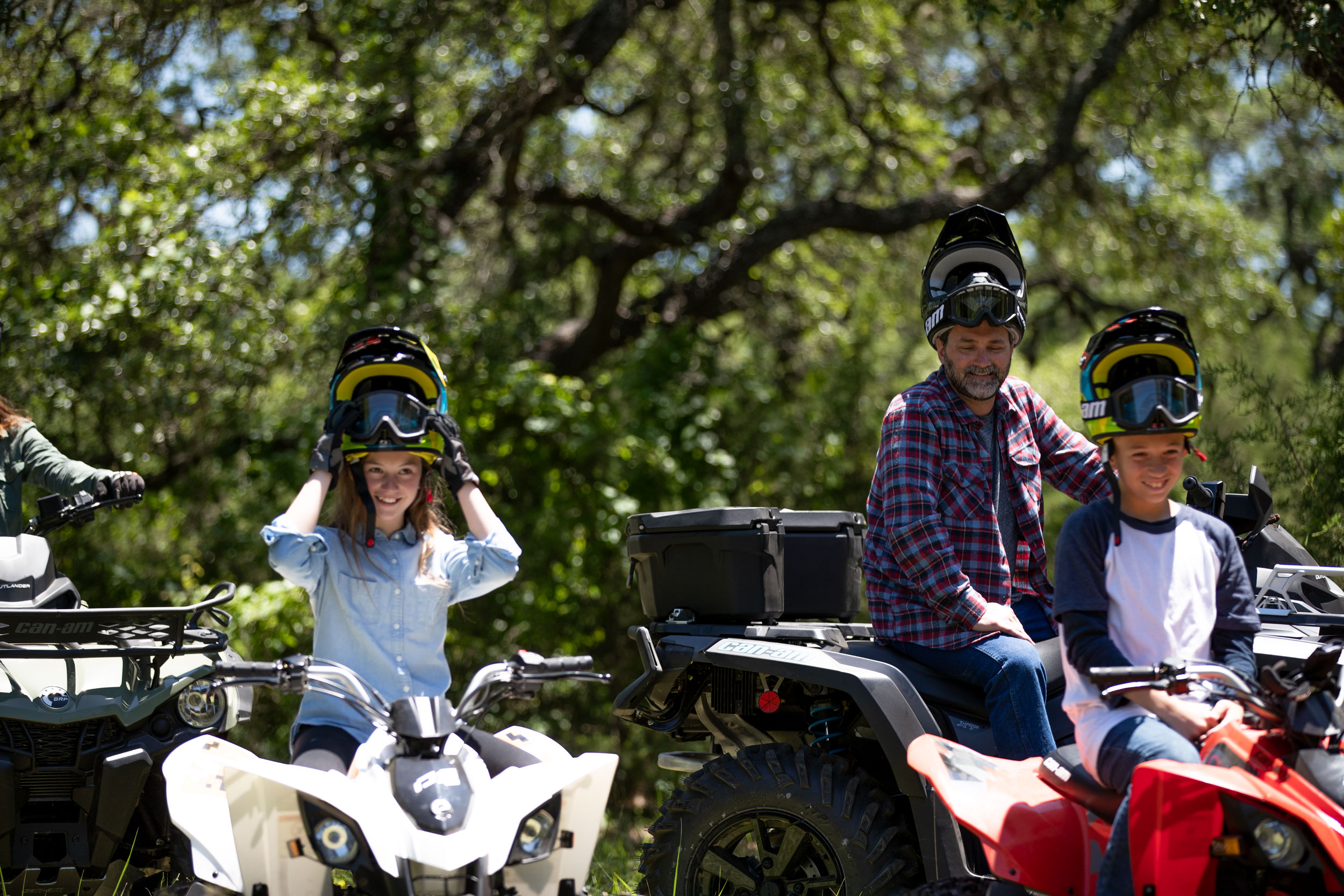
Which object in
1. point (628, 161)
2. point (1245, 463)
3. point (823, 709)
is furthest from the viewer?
point (628, 161)

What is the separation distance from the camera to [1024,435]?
3881 mm

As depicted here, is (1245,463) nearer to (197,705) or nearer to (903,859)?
(903,859)

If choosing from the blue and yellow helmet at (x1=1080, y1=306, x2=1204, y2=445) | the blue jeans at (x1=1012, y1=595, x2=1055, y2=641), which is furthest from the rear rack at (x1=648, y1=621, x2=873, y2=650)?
the blue and yellow helmet at (x1=1080, y1=306, x2=1204, y2=445)

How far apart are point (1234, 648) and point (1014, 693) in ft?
2.15

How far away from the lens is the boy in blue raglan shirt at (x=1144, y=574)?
2820 mm

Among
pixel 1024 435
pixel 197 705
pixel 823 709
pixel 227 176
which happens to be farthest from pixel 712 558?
pixel 227 176

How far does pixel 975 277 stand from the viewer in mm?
3766

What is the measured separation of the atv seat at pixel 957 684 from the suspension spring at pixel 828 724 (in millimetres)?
259

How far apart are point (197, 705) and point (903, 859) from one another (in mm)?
2496

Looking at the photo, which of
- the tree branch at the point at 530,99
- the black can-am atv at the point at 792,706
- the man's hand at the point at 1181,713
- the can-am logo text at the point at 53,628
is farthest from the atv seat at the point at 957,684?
the tree branch at the point at 530,99

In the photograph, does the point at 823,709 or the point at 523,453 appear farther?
the point at 523,453

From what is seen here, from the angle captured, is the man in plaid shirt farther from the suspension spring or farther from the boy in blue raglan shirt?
the boy in blue raglan shirt

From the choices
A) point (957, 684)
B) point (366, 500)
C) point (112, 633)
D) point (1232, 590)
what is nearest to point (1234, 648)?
point (1232, 590)

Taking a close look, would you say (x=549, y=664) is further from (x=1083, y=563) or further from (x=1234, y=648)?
(x=1234, y=648)
